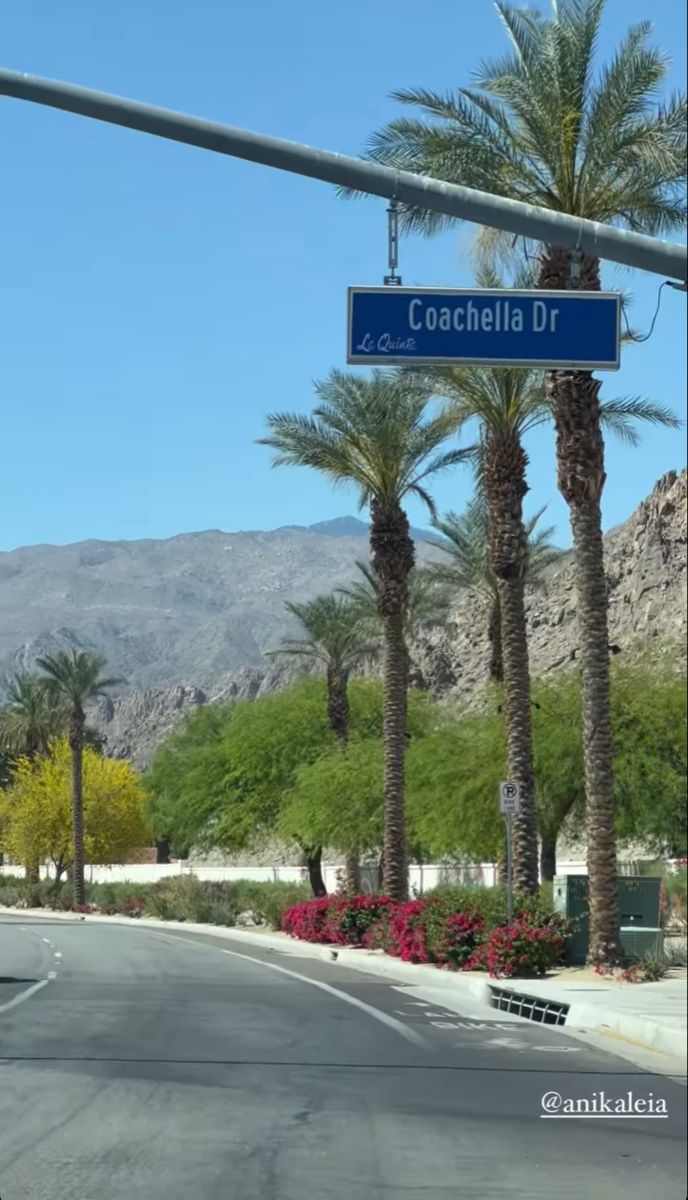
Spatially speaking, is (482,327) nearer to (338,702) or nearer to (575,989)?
(575,989)

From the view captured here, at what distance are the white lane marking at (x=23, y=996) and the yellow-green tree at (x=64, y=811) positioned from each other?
205ft

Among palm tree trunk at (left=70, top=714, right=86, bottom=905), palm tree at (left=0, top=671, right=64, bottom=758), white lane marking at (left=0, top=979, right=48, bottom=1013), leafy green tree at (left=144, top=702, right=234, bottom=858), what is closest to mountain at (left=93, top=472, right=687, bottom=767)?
leafy green tree at (left=144, top=702, right=234, bottom=858)

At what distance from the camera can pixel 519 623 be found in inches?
1198

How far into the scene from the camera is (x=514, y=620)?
30.3m

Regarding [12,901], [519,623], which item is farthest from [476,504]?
[12,901]

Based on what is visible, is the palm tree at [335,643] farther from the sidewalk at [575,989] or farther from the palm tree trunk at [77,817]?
the palm tree trunk at [77,817]

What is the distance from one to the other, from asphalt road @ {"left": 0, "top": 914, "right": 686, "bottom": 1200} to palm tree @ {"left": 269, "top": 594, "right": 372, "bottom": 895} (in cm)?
3662

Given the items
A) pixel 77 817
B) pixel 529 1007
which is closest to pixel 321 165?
pixel 529 1007

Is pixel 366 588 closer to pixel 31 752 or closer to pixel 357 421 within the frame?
pixel 357 421

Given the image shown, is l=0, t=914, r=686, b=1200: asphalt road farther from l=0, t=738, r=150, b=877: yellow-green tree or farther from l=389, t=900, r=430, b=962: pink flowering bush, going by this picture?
l=0, t=738, r=150, b=877: yellow-green tree

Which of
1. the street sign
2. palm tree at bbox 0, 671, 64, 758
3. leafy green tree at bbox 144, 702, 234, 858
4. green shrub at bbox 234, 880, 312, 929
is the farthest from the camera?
palm tree at bbox 0, 671, 64, 758

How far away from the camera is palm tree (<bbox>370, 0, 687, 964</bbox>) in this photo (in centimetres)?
2205

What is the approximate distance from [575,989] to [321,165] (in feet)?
42.6

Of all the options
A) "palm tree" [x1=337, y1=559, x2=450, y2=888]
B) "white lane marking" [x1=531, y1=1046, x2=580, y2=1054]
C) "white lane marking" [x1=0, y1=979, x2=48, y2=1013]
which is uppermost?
"palm tree" [x1=337, y1=559, x2=450, y2=888]
